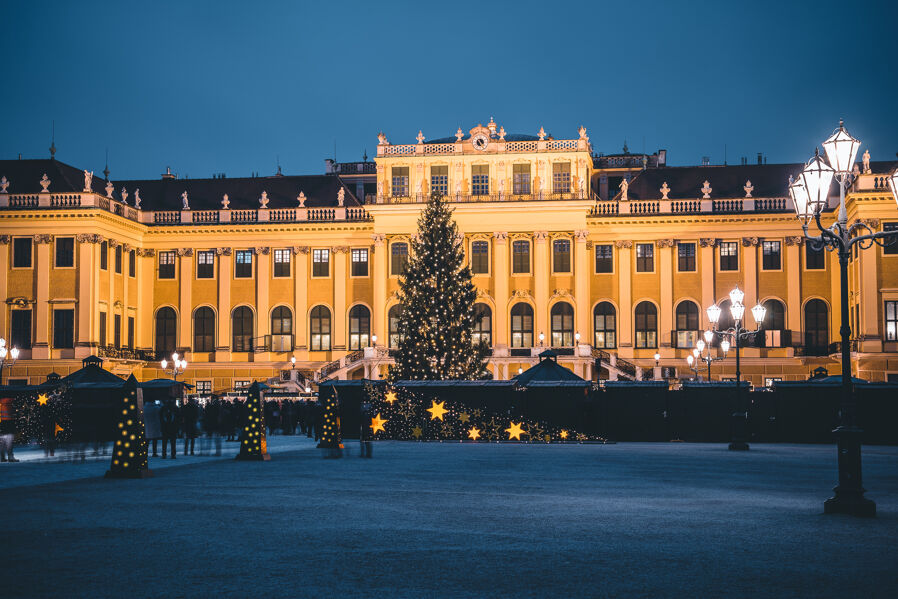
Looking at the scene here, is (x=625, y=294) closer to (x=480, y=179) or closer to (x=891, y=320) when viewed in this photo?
(x=480, y=179)

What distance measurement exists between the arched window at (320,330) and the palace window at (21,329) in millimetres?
16129

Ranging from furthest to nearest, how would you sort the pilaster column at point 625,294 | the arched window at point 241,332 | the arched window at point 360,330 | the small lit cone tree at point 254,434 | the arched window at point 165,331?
the arched window at point 165,331 → the arched window at point 241,332 → the arched window at point 360,330 → the pilaster column at point 625,294 → the small lit cone tree at point 254,434

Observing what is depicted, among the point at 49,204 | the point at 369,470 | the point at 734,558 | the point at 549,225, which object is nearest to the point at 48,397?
the point at 369,470

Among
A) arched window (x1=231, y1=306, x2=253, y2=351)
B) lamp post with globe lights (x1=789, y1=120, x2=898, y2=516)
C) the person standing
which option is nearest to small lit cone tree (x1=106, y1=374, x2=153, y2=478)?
the person standing

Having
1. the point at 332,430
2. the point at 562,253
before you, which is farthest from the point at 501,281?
the point at 332,430

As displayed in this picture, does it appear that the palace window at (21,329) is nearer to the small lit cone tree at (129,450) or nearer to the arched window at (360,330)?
the arched window at (360,330)

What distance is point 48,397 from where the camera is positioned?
108ft

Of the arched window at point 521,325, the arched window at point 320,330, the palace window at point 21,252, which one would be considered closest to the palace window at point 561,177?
the arched window at point 521,325

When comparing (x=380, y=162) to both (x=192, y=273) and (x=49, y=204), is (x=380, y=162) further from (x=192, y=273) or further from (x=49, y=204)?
(x=49, y=204)

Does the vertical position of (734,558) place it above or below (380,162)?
below

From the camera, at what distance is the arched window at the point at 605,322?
215ft

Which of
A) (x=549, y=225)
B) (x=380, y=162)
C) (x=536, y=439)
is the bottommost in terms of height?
(x=536, y=439)

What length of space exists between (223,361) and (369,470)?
4690cm

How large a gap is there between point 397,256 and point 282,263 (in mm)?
7605
